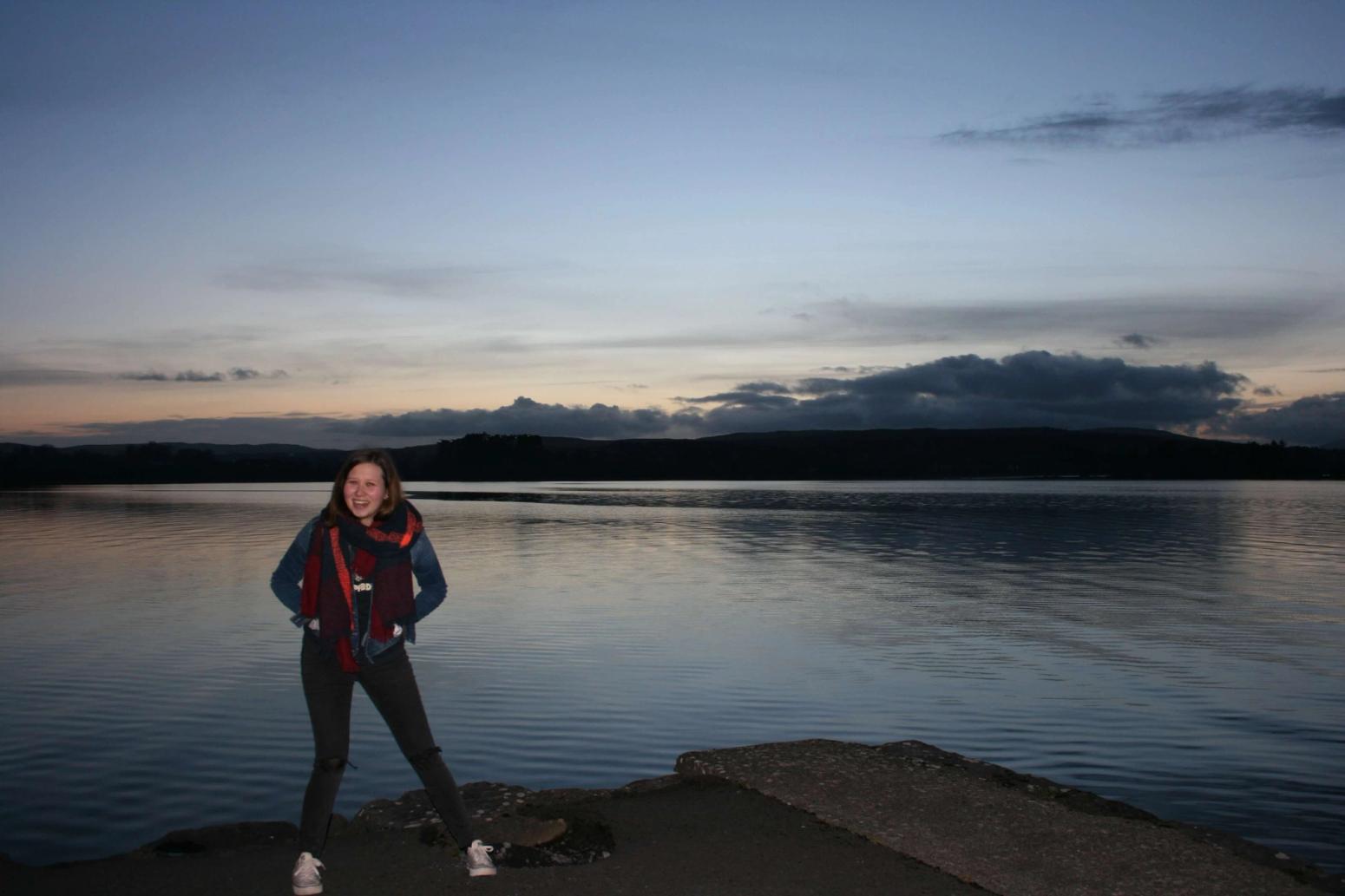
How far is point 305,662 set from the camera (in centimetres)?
509

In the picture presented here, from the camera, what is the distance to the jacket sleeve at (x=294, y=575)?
16.8 ft

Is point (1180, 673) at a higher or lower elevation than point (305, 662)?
lower

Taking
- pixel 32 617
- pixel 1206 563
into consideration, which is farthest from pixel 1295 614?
pixel 32 617

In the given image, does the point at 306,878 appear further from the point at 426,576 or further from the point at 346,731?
the point at 426,576

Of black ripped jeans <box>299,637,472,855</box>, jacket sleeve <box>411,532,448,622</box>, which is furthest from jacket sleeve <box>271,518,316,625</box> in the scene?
jacket sleeve <box>411,532,448,622</box>

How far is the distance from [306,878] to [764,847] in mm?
2190

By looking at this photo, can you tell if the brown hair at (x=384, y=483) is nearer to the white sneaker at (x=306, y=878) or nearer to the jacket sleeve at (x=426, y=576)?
the jacket sleeve at (x=426, y=576)

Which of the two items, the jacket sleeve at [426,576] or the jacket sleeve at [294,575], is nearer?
the jacket sleeve at [294,575]

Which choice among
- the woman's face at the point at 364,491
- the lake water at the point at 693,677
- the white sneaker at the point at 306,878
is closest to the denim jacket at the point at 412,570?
the woman's face at the point at 364,491

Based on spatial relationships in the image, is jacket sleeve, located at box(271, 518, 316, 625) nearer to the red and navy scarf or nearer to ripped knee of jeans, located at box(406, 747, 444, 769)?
the red and navy scarf

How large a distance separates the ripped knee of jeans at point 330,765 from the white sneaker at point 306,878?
1.20ft

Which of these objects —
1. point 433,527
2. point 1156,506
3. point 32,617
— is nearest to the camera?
point 32,617

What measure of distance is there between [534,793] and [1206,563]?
24.5 m

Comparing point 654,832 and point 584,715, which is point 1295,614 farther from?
point 654,832
